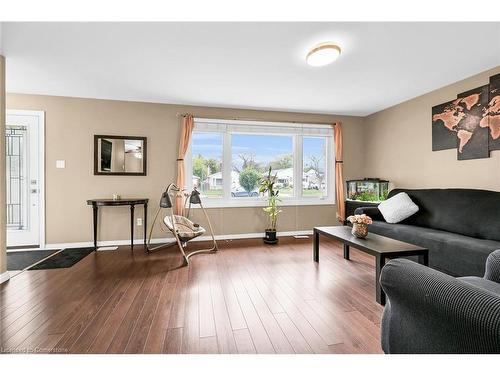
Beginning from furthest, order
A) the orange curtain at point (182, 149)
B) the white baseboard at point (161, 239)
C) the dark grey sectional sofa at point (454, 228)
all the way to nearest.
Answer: the orange curtain at point (182, 149) < the white baseboard at point (161, 239) < the dark grey sectional sofa at point (454, 228)

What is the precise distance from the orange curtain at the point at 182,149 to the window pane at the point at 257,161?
2.68ft

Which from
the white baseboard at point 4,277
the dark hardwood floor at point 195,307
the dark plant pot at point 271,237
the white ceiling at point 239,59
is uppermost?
the white ceiling at point 239,59

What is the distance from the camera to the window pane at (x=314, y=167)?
4.88 metres

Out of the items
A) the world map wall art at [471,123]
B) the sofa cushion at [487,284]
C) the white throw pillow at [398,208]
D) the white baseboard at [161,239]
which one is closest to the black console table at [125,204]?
the white baseboard at [161,239]

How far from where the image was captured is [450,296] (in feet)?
2.89

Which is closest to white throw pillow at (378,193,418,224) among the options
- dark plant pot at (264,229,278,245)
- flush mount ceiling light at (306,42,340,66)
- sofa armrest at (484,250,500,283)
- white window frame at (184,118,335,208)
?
white window frame at (184,118,335,208)

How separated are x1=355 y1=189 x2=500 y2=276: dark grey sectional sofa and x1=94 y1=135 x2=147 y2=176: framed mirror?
12.6 feet

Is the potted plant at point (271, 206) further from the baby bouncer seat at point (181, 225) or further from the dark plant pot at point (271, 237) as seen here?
the baby bouncer seat at point (181, 225)

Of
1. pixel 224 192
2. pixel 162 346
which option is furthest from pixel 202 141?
pixel 162 346

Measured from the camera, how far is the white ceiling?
2.13 metres

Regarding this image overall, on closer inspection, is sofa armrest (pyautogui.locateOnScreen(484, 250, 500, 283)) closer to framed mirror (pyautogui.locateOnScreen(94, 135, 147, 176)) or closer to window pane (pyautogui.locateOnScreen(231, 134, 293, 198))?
window pane (pyautogui.locateOnScreen(231, 134, 293, 198))
